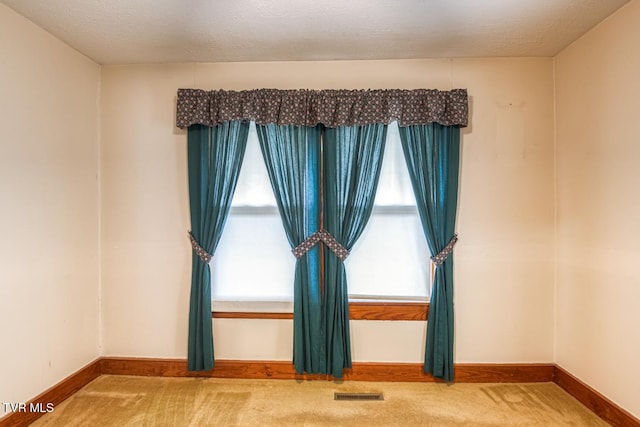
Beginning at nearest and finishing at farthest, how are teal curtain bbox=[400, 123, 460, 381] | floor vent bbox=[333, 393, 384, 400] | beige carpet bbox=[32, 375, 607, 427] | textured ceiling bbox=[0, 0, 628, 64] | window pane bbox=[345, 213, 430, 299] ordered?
Answer: textured ceiling bbox=[0, 0, 628, 64]
beige carpet bbox=[32, 375, 607, 427]
floor vent bbox=[333, 393, 384, 400]
teal curtain bbox=[400, 123, 460, 381]
window pane bbox=[345, 213, 430, 299]

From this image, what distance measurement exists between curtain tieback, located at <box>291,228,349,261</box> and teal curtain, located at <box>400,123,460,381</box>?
2.15 ft

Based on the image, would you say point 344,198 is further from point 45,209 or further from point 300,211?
point 45,209

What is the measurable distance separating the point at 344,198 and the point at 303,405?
1.50 m

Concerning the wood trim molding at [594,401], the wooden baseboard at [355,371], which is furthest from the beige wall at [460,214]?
the wood trim molding at [594,401]

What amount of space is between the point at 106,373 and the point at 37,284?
1.00 m

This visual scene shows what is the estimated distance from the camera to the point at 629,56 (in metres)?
1.91

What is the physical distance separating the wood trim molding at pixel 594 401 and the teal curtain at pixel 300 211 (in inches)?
69.5

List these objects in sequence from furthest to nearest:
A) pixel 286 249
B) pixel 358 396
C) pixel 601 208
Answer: pixel 286 249, pixel 358 396, pixel 601 208

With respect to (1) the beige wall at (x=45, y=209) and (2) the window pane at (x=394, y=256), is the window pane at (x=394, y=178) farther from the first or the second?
(1) the beige wall at (x=45, y=209)

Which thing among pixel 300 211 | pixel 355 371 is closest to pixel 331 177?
pixel 300 211

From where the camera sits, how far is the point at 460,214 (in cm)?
257

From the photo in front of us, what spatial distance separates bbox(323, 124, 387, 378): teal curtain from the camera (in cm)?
249

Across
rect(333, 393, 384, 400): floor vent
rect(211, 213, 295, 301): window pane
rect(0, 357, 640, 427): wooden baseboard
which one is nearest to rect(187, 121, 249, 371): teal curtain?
rect(211, 213, 295, 301): window pane

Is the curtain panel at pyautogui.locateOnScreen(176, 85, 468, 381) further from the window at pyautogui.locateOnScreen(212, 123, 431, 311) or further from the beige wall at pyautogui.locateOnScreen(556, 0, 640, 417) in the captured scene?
the beige wall at pyautogui.locateOnScreen(556, 0, 640, 417)
